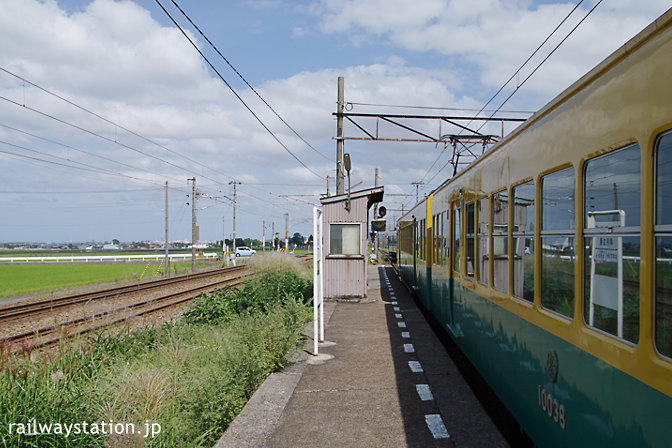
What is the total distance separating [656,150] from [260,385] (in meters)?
5.25

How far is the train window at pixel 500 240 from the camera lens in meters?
5.24

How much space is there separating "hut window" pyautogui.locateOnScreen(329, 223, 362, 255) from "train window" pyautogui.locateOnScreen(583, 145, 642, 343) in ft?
40.5

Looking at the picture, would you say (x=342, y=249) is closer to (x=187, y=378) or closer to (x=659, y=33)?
(x=187, y=378)

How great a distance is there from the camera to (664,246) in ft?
7.77

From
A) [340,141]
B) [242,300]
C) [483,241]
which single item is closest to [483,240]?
[483,241]

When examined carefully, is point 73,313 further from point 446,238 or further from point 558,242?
point 558,242

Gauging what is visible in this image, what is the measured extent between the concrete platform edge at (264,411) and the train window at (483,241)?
2.55m

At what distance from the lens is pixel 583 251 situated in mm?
3234

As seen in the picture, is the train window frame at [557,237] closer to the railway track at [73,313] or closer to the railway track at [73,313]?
the railway track at [73,313]

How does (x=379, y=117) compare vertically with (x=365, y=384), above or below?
above

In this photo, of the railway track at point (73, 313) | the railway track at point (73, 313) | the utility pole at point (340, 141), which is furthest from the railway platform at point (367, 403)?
the utility pole at point (340, 141)

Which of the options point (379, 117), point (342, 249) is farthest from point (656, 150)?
point (379, 117)

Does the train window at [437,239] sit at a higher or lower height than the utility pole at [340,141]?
lower

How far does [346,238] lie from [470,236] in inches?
336
